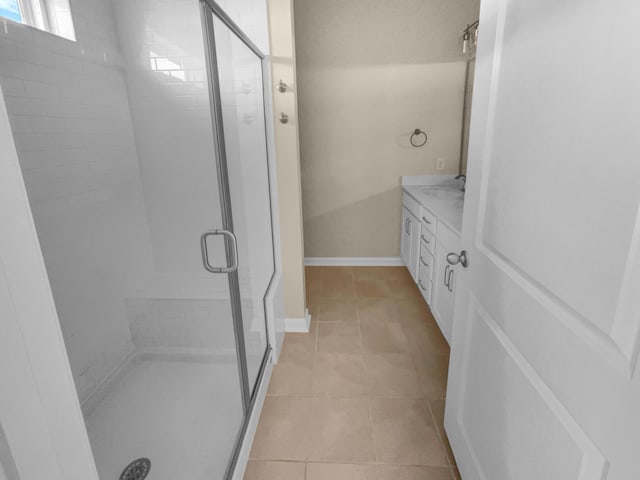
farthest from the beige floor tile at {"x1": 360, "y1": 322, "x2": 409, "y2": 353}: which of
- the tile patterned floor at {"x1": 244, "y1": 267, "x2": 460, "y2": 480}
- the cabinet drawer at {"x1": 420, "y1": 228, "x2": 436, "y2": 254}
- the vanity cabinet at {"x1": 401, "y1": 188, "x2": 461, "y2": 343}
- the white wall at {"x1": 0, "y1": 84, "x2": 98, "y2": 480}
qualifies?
the white wall at {"x1": 0, "y1": 84, "x2": 98, "y2": 480}

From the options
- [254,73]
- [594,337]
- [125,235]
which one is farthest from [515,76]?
[125,235]

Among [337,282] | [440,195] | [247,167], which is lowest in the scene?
[337,282]

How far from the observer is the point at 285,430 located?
1.73 m

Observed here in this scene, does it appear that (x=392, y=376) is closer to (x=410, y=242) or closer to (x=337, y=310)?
(x=337, y=310)

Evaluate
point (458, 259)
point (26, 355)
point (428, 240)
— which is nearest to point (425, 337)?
point (428, 240)

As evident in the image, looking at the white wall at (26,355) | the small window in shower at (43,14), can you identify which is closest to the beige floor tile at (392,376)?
the white wall at (26,355)

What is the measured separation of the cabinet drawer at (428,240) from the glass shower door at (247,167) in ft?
3.61

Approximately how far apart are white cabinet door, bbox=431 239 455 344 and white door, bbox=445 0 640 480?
2.69ft

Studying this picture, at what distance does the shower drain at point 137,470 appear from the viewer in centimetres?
143

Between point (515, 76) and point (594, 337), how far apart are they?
2.21 ft

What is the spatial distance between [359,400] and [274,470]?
577 mm

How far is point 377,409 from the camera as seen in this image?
6.07ft

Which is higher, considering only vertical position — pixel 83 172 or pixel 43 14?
pixel 43 14

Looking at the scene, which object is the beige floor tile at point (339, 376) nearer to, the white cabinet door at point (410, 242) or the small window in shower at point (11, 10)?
the white cabinet door at point (410, 242)
